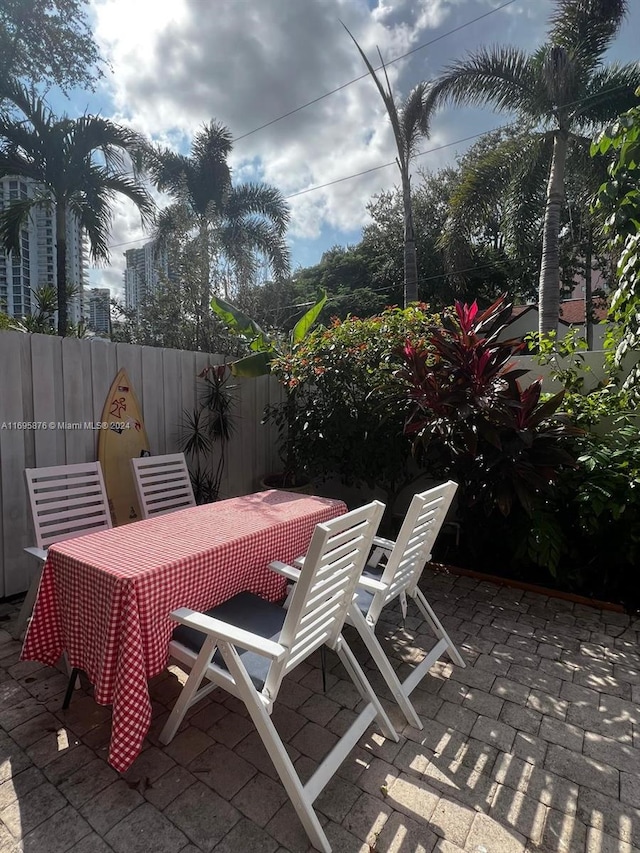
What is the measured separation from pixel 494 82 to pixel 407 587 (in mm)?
11764

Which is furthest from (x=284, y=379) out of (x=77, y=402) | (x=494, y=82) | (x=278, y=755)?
(x=494, y=82)

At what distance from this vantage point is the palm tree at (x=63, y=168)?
29.8ft

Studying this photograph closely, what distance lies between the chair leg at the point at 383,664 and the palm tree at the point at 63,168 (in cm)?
983

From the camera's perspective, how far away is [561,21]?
9258mm

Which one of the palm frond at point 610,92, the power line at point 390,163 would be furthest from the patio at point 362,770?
the power line at point 390,163

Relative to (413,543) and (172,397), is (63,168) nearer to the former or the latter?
(172,397)

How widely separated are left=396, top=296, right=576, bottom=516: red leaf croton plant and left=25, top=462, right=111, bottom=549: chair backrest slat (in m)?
2.68

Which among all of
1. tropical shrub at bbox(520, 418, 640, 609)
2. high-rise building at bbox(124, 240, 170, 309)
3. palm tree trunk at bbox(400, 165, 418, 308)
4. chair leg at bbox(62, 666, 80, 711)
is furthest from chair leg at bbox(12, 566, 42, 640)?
high-rise building at bbox(124, 240, 170, 309)

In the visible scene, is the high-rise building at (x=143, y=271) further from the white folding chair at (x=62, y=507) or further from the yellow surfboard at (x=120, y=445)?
the white folding chair at (x=62, y=507)

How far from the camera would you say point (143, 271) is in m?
14.2

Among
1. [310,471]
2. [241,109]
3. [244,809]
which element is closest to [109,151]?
[241,109]

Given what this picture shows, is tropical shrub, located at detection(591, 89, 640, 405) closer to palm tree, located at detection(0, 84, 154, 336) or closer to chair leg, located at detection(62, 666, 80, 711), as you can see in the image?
chair leg, located at detection(62, 666, 80, 711)

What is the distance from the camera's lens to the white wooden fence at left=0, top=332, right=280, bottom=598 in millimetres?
3691

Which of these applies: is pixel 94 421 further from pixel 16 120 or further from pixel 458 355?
pixel 16 120
